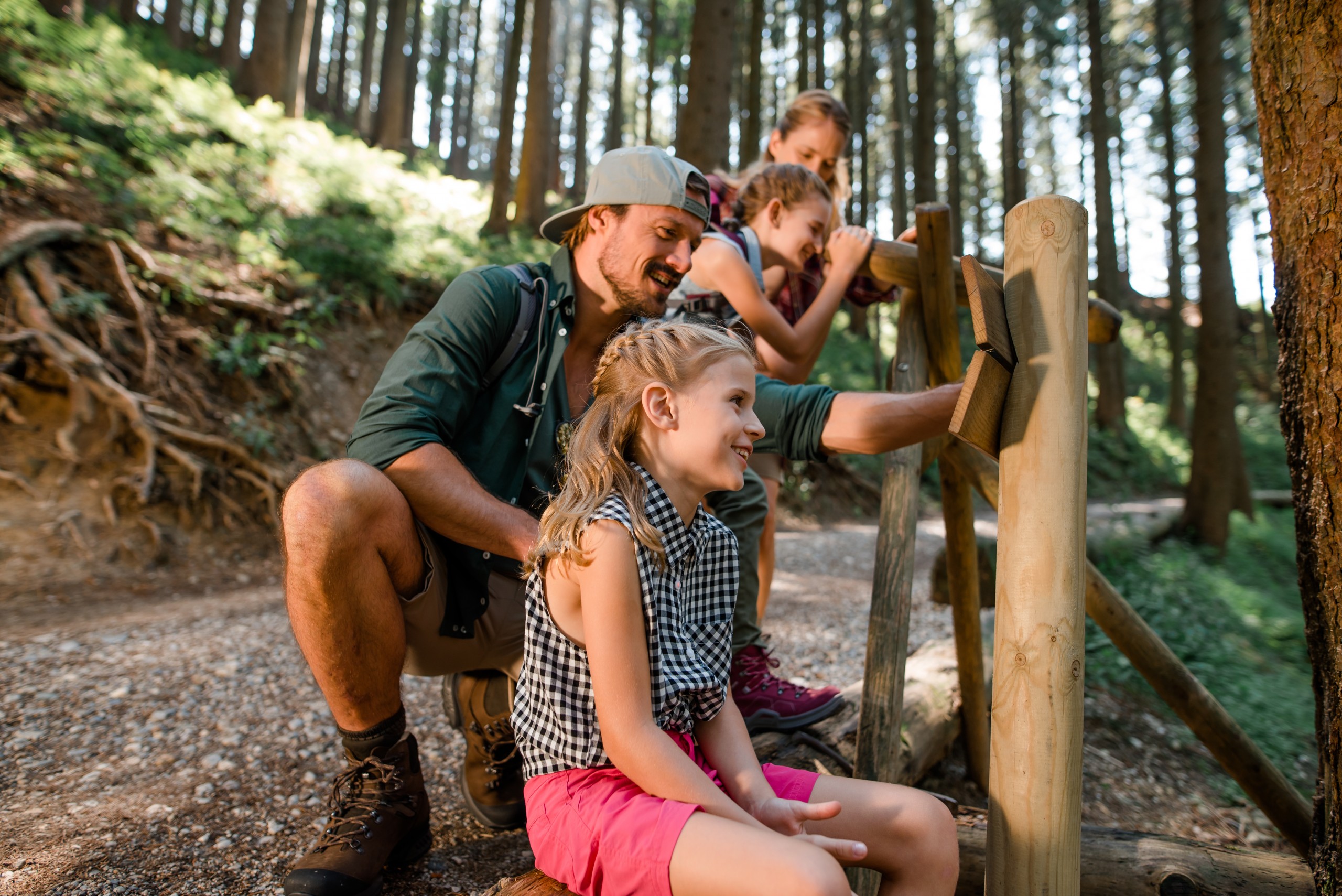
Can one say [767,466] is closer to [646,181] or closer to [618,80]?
[646,181]

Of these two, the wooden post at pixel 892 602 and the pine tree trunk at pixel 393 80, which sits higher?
the pine tree trunk at pixel 393 80

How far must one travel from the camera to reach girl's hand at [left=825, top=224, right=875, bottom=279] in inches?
104

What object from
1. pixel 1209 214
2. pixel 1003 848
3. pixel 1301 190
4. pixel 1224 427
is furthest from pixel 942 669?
pixel 1209 214

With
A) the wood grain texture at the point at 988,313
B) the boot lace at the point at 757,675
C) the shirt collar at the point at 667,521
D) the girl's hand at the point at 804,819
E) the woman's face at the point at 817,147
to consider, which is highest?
the woman's face at the point at 817,147

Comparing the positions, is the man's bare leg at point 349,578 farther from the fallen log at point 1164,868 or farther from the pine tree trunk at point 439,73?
the pine tree trunk at point 439,73

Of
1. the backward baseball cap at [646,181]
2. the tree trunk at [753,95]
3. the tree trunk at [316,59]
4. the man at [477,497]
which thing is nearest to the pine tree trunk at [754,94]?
the tree trunk at [753,95]

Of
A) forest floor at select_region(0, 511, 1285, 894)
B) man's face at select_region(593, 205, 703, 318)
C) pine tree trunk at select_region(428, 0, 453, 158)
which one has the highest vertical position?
pine tree trunk at select_region(428, 0, 453, 158)

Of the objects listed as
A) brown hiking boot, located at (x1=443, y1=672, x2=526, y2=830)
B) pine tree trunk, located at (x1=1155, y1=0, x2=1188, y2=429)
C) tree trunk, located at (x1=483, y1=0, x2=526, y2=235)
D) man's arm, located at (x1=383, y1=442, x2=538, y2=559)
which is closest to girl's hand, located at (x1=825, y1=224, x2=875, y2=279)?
man's arm, located at (x1=383, y1=442, x2=538, y2=559)

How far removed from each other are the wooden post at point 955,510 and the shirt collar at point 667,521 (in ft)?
4.43

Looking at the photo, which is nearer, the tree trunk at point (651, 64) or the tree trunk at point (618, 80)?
the tree trunk at point (651, 64)

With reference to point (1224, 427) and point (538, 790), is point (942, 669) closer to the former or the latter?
point (538, 790)

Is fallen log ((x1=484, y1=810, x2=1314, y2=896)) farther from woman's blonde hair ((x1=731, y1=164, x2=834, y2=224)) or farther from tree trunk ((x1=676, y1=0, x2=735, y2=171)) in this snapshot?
tree trunk ((x1=676, y1=0, x2=735, y2=171))

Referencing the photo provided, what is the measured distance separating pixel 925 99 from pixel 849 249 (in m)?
8.27

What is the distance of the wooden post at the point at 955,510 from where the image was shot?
247 cm
